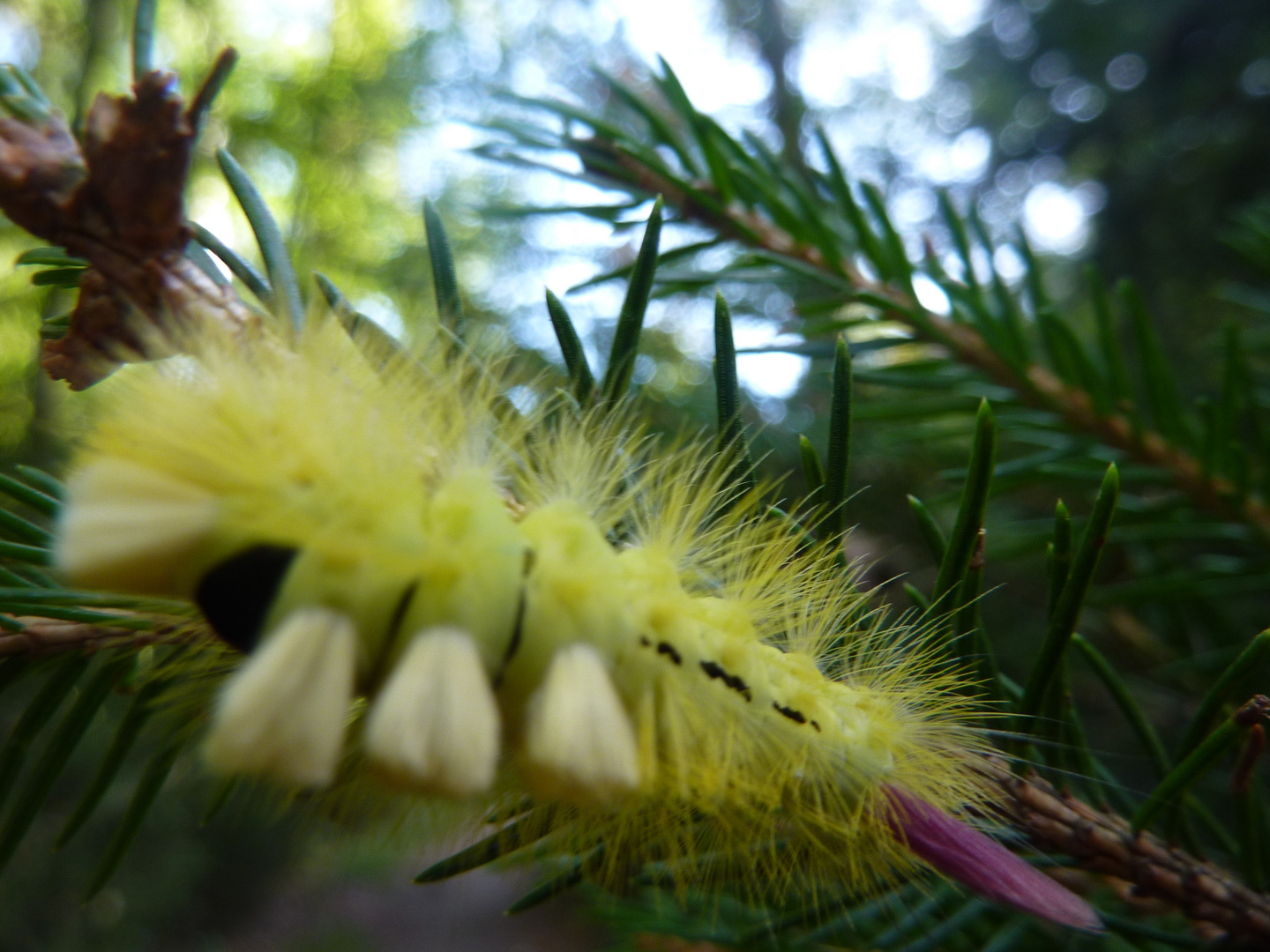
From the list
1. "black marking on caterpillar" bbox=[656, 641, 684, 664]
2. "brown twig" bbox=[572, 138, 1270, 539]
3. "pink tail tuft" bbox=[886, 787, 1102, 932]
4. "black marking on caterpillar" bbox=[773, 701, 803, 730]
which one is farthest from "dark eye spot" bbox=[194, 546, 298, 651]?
"brown twig" bbox=[572, 138, 1270, 539]

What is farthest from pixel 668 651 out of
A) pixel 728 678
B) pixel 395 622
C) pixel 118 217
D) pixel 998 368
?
pixel 998 368

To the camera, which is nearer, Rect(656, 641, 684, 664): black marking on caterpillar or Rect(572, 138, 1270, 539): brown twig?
Rect(656, 641, 684, 664): black marking on caterpillar

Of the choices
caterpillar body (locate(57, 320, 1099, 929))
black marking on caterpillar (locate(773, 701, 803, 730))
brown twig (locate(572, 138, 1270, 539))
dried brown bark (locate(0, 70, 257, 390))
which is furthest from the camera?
brown twig (locate(572, 138, 1270, 539))

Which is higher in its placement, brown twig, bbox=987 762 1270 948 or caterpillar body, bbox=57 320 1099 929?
caterpillar body, bbox=57 320 1099 929

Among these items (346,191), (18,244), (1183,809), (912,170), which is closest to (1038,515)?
(1183,809)

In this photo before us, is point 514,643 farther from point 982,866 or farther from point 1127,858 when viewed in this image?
point 1127,858

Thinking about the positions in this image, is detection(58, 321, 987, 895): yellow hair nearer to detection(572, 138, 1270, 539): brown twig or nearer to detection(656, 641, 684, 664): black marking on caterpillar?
detection(656, 641, 684, 664): black marking on caterpillar

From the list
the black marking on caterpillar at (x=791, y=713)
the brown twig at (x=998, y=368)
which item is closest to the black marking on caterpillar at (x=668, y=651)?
the black marking on caterpillar at (x=791, y=713)
